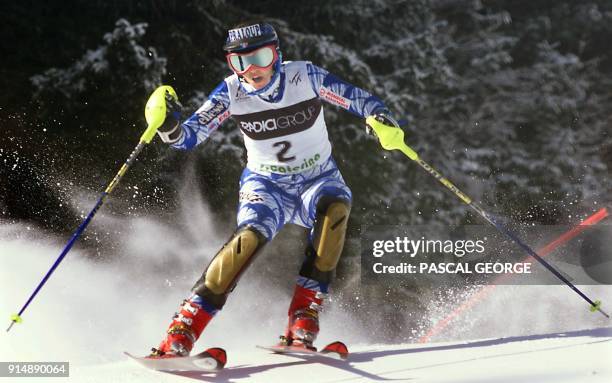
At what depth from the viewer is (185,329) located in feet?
9.75

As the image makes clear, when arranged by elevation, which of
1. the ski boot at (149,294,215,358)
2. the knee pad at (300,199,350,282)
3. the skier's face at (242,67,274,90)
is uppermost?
the skier's face at (242,67,274,90)

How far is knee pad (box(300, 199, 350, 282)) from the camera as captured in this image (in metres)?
3.21

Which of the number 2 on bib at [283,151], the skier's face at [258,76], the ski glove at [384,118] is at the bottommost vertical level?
the number 2 on bib at [283,151]

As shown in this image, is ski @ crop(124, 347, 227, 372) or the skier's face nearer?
ski @ crop(124, 347, 227, 372)

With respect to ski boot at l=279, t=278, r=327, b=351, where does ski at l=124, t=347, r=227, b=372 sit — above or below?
below

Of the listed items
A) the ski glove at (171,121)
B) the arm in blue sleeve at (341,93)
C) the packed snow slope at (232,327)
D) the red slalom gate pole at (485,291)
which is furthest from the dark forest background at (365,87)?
the arm in blue sleeve at (341,93)

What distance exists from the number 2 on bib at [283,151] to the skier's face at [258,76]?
0.89 ft

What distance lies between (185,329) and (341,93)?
1238 mm

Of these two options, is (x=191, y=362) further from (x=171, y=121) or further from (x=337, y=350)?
(x=171, y=121)

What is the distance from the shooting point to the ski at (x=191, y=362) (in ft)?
9.35

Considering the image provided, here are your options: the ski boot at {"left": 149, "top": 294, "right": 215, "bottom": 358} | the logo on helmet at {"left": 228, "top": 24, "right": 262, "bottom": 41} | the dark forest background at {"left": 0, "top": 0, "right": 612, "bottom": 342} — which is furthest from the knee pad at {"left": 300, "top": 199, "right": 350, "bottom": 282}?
the dark forest background at {"left": 0, "top": 0, "right": 612, "bottom": 342}

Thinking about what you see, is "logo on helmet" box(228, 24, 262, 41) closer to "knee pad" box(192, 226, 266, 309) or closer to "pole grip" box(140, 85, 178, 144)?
"pole grip" box(140, 85, 178, 144)

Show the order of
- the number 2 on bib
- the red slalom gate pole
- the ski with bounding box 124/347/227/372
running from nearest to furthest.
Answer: the ski with bounding box 124/347/227/372 → the number 2 on bib → the red slalom gate pole

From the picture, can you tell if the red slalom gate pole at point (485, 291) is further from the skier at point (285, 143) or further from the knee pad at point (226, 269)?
the knee pad at point (226, 269)
